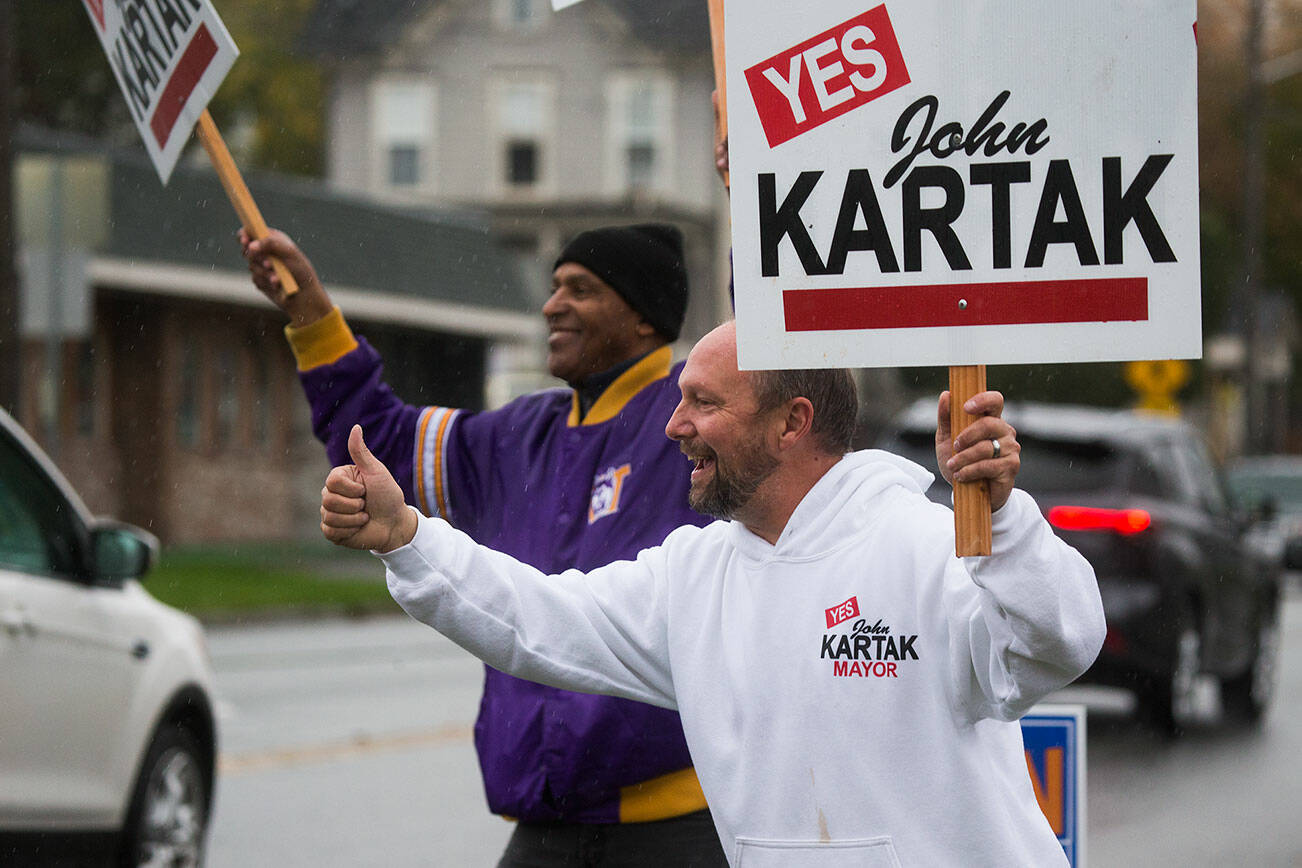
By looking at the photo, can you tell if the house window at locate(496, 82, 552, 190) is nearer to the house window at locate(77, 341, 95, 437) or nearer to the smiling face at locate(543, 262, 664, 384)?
the house window at locate(77, 341, 95, 437)

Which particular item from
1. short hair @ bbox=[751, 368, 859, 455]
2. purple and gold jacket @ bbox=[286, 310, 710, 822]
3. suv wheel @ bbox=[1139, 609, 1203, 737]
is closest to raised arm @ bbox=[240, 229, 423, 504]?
purple and gold jacket @ bbox=[286, 310, 710, 822]

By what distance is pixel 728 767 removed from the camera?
308 centimetres

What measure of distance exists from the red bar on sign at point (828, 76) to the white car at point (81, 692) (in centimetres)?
368

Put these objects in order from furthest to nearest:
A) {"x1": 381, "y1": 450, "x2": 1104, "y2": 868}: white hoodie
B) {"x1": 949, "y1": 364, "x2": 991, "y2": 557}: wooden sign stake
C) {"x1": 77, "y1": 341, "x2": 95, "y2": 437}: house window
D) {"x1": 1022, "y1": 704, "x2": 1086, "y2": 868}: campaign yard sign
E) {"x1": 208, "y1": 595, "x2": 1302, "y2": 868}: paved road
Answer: {"x1": 77, "y1": 341, "x2": 95, "y2": 437}: house window
{"x1": 208, "y1": 595, "x2": 1302, "y2": 868}: paved road
{"x1": 1022, "y1": 704, "x2": 1086, "y2": 868}: campaign yard sign
{"x1": 381, "y1": 450, "x2": 1104, "y2": 868}: white hoodie
{"x1": 949, "y1": 364, "x2": 991, "y2": 557}: wooden sign stake

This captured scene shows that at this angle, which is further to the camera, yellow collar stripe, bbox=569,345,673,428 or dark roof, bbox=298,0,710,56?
dark roof, bbox=298,0,710,56

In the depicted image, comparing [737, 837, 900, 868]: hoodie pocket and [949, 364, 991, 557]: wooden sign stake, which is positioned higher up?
[949, 364, 991, 557]: wooden sign stake

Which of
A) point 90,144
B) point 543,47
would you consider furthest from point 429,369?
point 543,47

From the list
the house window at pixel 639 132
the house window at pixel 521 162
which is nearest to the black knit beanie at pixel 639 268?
the house window at pixel 639 132

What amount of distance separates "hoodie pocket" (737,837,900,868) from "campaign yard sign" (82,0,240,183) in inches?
76.8

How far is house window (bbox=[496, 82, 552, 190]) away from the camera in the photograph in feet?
131

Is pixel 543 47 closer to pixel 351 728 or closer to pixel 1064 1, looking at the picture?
pixel 351 728

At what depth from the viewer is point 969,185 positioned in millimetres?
2854

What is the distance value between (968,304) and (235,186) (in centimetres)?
188

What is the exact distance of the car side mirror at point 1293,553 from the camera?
1129 inches
